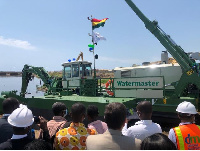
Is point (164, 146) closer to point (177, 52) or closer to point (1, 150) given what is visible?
point (1, 150)

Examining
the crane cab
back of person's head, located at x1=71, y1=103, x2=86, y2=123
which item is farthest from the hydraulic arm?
back of person's head, located at x1=71, y1=103, x2=86, y2=123

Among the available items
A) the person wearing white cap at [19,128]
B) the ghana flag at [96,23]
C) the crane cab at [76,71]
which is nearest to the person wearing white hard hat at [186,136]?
the person wearing white cap at [19,128]

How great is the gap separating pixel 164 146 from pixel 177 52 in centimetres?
1021

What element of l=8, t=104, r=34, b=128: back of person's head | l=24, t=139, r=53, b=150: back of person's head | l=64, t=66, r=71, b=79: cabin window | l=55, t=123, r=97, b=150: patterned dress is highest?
l=64, t=66, r=71, b=79: cabin window

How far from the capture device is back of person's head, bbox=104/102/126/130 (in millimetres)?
2307

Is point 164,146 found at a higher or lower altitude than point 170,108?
higher

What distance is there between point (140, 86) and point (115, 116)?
23.1 ft

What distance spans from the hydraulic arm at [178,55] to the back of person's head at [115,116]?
295 inches

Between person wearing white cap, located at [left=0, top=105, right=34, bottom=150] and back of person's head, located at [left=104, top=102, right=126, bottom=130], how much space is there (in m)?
0.94

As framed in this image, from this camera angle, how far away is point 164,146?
1.72m

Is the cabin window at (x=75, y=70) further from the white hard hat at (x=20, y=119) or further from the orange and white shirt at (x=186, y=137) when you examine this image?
the orange and white shirt at (x=186, y=137)

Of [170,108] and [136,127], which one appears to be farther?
[170,108]

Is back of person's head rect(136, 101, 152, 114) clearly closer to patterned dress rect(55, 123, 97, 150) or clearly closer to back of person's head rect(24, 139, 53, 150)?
patterned dress rect(55, 123, 97, 150)

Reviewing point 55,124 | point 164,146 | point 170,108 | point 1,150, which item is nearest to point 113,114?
point 164,146
